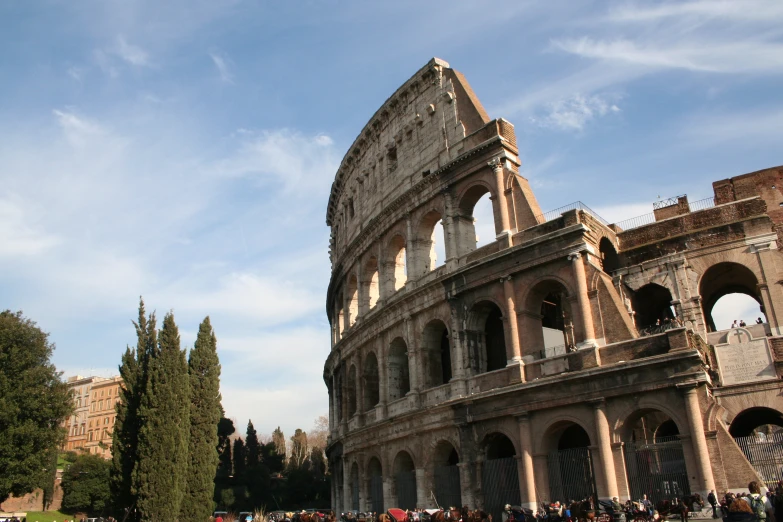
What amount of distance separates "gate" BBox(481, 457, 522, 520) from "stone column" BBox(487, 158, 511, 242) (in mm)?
6186

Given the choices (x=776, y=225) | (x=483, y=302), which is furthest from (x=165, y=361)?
(x=776, y=225)

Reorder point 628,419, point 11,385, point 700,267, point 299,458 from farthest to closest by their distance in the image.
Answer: point 299,458 < point 11,385 < point 700,267 < point 628,419

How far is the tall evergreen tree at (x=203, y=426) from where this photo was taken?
23.0 metres

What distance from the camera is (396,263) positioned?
24.2 metres

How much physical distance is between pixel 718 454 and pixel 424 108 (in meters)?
14.3

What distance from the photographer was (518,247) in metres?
18.2

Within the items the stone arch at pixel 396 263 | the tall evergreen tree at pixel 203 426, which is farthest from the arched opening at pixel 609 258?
the tall evergreen tree at pixel 203 426

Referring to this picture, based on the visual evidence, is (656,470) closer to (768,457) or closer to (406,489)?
(768,457)

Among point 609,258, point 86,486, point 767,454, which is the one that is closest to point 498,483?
point 767,454

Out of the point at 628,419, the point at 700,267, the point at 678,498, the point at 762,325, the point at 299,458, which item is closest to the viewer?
the point at 678,498

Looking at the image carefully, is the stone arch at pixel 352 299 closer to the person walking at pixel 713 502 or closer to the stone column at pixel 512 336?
the stone column at pixel 512 336

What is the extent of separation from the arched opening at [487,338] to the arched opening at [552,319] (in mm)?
1162

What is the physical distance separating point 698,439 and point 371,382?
12.7 m

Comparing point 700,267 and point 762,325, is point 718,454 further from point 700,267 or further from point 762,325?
point 700,267
